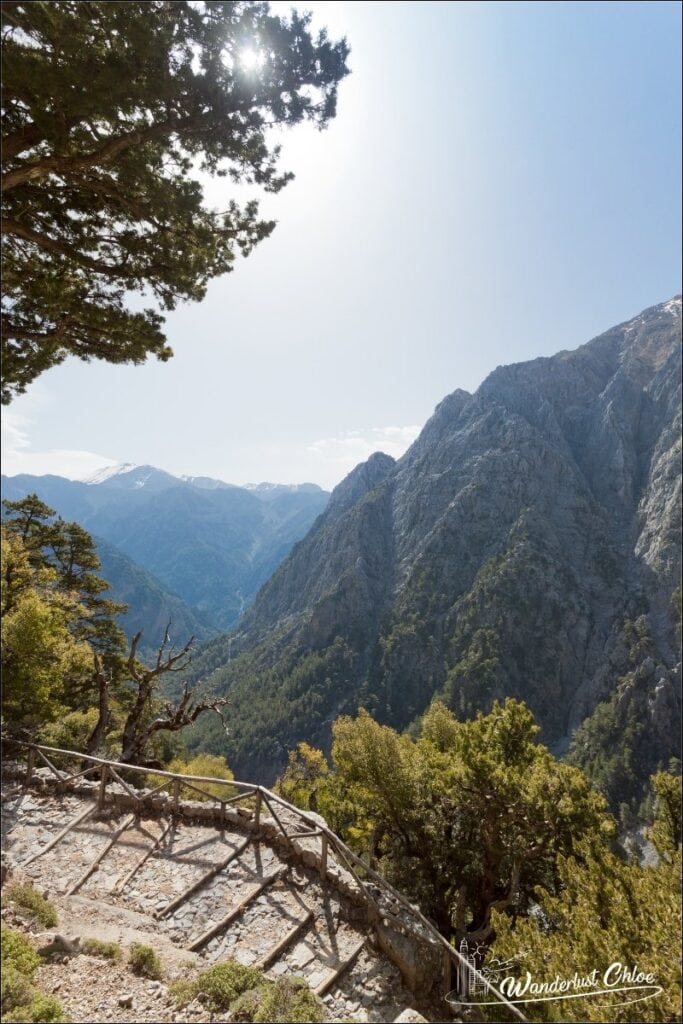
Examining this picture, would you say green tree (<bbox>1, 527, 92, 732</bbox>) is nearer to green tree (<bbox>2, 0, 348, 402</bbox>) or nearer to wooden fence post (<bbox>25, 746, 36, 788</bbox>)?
wooden fence post (<bbox>25, 746, 36, 788</bbox>)

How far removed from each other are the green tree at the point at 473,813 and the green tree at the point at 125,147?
54.4ft

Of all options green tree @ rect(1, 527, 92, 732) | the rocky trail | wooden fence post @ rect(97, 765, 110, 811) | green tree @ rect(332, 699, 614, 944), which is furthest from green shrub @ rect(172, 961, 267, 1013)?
green tree @ rect(1, 527, 92, 732)

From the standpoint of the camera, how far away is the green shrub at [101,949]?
25.8 feet

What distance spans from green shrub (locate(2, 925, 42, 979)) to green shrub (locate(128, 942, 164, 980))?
1.37 metres

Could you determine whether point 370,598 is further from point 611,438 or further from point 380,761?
point 380,761

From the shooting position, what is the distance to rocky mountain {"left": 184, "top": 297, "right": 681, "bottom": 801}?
138 m

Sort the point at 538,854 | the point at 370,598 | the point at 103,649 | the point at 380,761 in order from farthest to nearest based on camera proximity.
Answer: the point at 370,598, the point at 103,649, the point at 380,761, the point at 538,854

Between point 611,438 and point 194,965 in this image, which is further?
point 611,438

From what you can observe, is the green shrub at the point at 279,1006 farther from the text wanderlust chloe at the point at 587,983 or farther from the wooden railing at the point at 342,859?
the text wanderlust chloe at the point at 587,983

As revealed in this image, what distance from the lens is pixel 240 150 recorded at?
30.6 feet

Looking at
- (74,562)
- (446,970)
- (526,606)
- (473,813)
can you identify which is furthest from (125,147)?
(526,606)

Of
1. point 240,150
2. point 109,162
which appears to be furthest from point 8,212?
point 240,150

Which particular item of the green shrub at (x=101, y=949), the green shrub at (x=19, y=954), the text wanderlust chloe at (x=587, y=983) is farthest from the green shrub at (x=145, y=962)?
the text wanderlust chloe at (x=587, y=983)

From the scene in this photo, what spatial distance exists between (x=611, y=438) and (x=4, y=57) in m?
216
